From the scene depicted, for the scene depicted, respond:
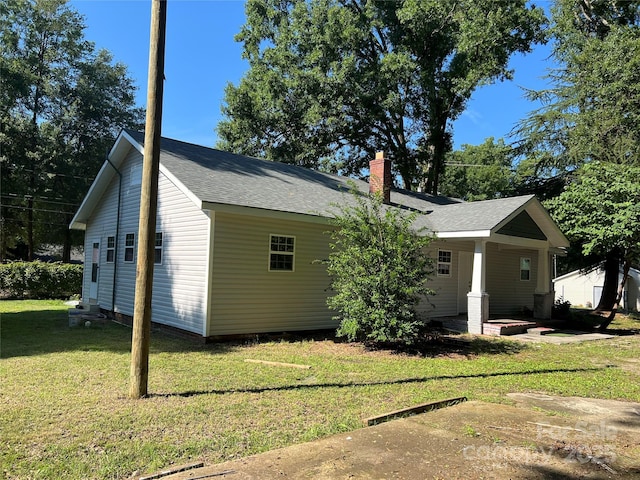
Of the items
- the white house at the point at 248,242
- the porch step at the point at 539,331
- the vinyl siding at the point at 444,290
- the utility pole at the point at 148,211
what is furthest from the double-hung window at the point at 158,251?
the porch step at the point at 539,331

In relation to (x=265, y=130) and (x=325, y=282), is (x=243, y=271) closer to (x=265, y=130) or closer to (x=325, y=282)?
(x=325, y=282)

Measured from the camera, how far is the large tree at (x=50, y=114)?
28.2m

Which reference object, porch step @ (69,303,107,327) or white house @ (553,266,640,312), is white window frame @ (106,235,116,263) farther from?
white house @ (553,266,640,312)

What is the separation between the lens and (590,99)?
18.9 metres

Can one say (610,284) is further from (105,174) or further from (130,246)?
(105,174)

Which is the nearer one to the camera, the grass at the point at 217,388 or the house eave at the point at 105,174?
Answer: the grass at the point at 217,388

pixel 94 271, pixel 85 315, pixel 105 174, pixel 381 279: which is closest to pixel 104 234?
pixel 94 271

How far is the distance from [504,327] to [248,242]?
7419 mm

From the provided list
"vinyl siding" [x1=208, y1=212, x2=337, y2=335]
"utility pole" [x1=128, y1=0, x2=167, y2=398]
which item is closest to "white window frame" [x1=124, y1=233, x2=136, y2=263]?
"vinyl siding" [x1=208, y1=212, x2=337, y2=335]

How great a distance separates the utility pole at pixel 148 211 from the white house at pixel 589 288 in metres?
27.8

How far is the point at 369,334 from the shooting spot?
9.56 m

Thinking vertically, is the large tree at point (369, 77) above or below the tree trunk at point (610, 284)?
above

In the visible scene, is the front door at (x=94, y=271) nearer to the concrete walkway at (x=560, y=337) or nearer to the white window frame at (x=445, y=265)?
the white window frame at (x=445, y=265)

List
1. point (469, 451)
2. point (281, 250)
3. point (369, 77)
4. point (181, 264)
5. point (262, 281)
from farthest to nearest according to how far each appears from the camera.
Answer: point (369, 77), point (281, 250), point (181, 264), point (262, 281), point (469, 451)
